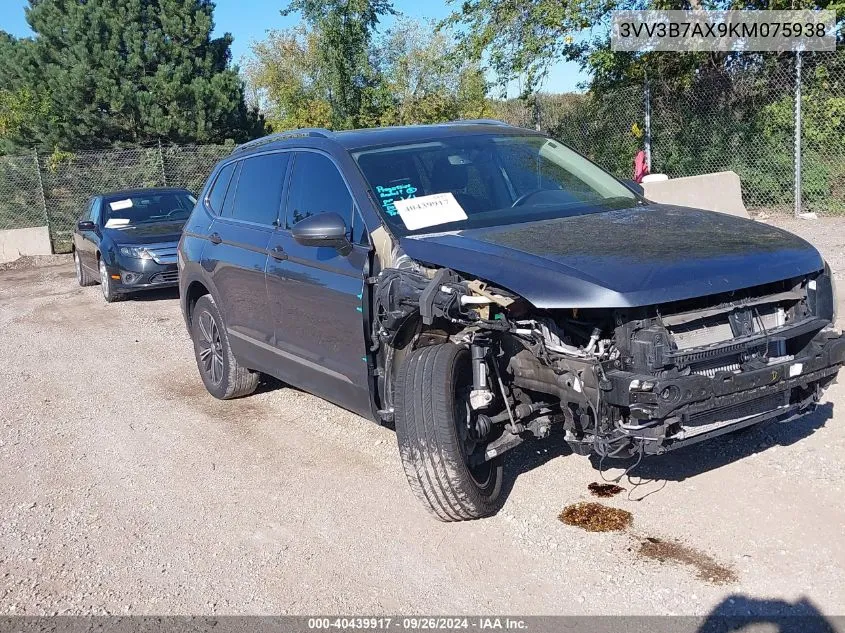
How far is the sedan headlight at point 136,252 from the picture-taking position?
12.2 meters

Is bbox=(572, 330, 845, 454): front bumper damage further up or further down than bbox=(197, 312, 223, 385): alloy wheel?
further up

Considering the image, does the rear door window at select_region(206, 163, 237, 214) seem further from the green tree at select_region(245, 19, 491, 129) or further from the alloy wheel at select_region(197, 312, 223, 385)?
the green tree at select_region(245, 19, 491, 129)

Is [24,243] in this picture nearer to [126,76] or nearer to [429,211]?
[126,76]

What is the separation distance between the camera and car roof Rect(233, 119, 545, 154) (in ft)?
16.7

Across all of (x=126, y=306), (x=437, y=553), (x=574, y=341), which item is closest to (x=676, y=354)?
(x=574, y=341)

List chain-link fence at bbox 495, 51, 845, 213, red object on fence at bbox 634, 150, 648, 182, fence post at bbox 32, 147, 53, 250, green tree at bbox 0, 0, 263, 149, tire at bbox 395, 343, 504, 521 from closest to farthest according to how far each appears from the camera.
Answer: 1. tire at bbox 395, 343, 504, 521
2. chain-link fence at bbox 495, 51, 845, 213
3. red object on fence at bbox 634, 150, 648, 182
4. fence post at bbox 32, 147, 53, 250
5. green tree at bbox 0, 0, 263, 149

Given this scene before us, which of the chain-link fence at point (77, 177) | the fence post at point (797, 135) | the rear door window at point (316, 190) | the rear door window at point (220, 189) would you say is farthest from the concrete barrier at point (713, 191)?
the chain-link fence at point (77, 177)

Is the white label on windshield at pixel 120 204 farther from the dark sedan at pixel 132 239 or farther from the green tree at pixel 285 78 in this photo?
the green tree at pixel 285 78

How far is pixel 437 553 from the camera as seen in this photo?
12.9 ft

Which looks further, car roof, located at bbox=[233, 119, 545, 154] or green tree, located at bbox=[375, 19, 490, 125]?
green tree, located at bbox=[375, 19, 490, 125]

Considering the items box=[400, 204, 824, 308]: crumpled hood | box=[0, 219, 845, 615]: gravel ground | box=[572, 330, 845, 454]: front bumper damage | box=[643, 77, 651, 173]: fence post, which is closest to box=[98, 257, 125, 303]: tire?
box=[0, 219, 845, 615]: gravel ground

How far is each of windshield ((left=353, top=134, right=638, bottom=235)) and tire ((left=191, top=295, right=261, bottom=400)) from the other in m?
2.15

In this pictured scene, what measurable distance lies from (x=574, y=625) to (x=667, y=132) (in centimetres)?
1259

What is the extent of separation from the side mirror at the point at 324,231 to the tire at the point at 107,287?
28.6 feet
